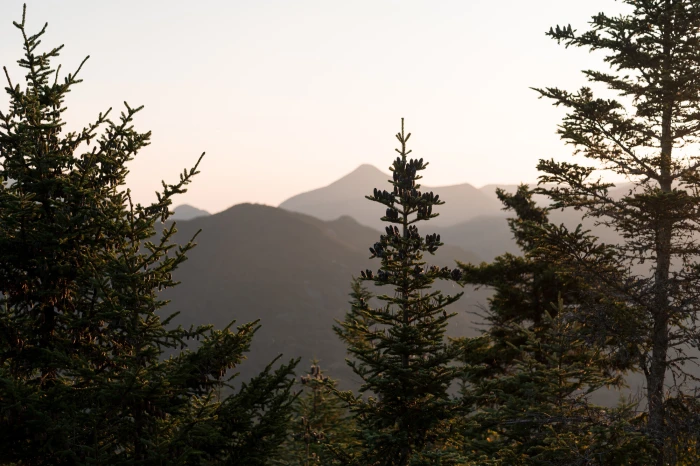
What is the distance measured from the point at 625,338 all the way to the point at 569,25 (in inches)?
304

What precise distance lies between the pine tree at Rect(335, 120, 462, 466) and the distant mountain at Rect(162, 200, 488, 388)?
231ft

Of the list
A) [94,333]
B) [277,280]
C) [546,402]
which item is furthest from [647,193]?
[277,280]

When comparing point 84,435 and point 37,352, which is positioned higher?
point 37,352

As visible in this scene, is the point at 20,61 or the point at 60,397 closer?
the point at 60,397

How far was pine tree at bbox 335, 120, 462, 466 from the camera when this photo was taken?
29.2 feet

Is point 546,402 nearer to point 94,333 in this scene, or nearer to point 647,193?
point 647,193

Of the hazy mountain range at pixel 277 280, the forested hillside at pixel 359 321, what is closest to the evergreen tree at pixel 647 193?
the forested hillside at pixel 359 321

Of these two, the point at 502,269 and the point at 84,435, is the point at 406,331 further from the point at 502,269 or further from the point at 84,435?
the point at 502,269

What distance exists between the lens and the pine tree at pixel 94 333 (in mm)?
6621

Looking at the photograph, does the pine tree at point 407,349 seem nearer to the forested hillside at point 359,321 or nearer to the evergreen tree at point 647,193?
the forested hillside at point 359,321

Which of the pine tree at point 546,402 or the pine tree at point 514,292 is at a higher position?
the pine tree at point 514,292

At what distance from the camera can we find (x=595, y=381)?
40.2ft

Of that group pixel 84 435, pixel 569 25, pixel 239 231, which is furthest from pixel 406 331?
pixel 239 231

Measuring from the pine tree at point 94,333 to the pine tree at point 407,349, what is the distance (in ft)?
7.23
